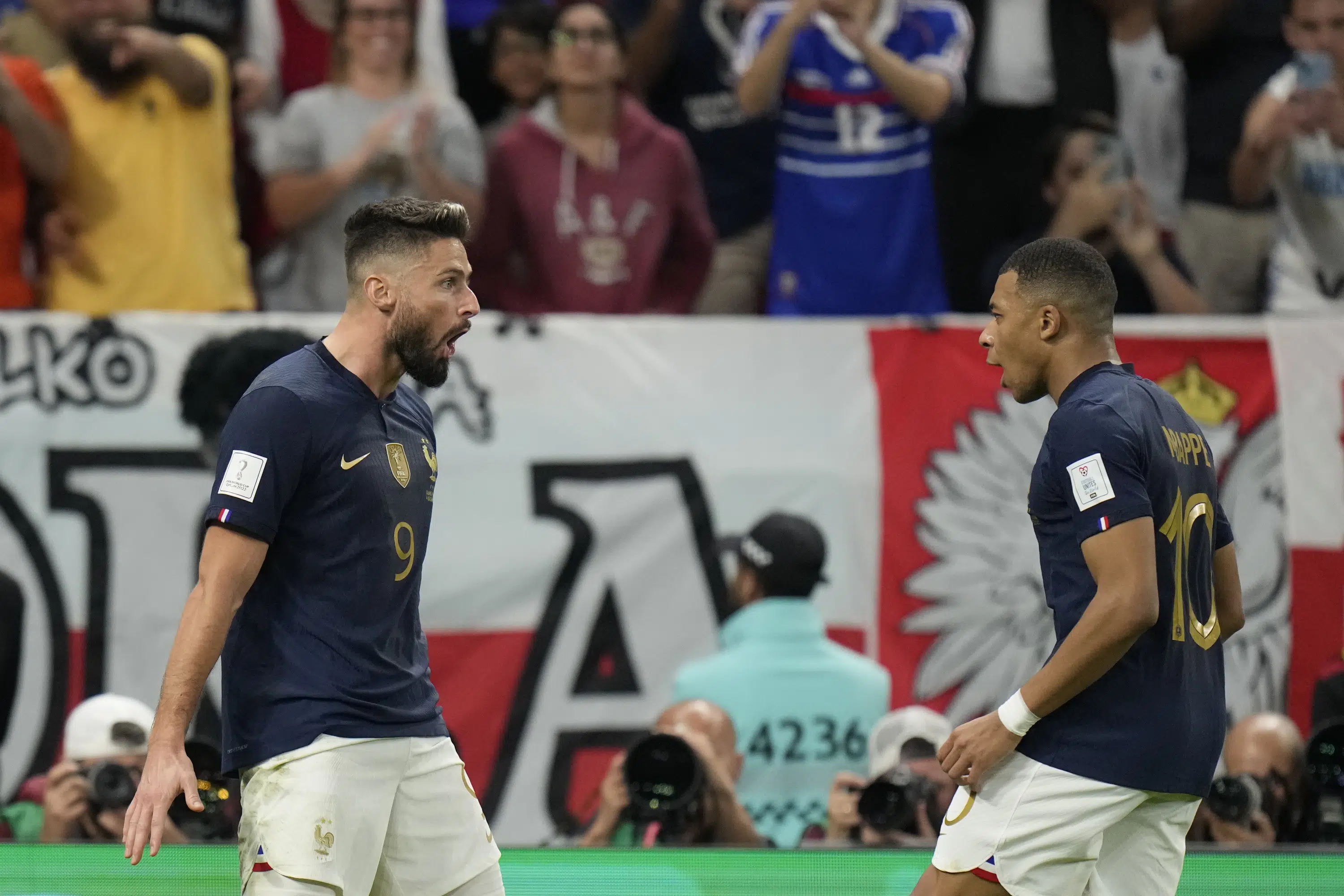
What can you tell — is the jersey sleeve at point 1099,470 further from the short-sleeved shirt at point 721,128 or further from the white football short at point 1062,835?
the short-sleeved shirt at point 721,128

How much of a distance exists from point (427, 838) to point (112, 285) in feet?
13.0

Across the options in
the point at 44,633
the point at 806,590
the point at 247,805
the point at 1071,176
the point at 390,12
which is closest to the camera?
the point at 247,805

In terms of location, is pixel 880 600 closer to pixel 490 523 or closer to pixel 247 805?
pixel 490 523

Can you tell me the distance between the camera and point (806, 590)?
6086 mm

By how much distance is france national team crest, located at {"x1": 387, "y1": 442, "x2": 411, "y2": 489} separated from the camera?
11.9 feet

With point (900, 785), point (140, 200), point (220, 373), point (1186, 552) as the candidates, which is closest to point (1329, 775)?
point (900, 785)

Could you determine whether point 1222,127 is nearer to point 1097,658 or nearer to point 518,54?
point 518,54

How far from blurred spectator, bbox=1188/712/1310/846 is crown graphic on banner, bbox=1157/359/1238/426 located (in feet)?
4.59

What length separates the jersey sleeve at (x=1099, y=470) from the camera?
340 cm

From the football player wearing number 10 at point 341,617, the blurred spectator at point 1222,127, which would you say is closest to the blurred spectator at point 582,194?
the blurred spectator at point 1222,127

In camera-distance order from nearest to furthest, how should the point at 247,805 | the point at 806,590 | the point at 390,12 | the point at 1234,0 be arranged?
the point at 247,805 → the point at 806,590 → the point at 390,12 → the point at 1234,0

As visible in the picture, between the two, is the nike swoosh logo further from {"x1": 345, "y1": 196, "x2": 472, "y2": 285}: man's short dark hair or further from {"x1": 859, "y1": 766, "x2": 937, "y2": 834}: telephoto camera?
{"x1": 859, "y1": 766, "x2": 937, "y2": 834}: telephoto camera

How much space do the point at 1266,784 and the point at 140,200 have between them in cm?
469

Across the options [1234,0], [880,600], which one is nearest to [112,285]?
[880,600]
